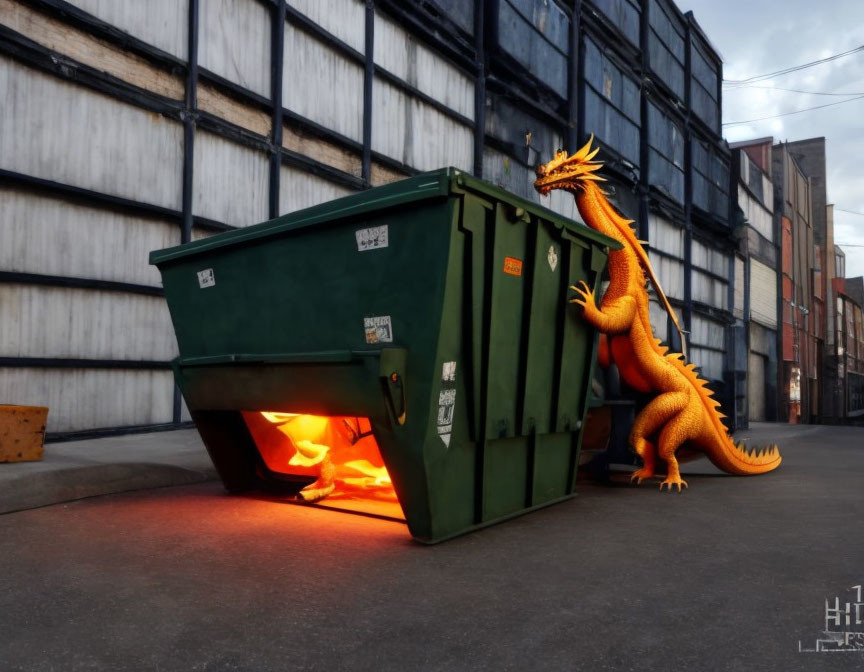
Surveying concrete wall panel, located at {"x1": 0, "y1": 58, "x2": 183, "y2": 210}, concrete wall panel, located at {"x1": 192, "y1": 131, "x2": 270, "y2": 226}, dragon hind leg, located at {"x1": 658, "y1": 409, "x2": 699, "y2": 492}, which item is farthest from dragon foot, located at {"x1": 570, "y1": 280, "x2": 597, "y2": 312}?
concrete wall panel, located at {"x1": 192, "y1": 131, "x2": 270, "y2": 226}

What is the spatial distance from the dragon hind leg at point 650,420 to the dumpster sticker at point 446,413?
2.81 meters

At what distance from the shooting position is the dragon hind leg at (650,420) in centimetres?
562

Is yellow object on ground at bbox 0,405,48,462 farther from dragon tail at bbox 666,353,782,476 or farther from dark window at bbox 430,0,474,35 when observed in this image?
dark window at bbox 430,0,474,35

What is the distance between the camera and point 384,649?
2102 mm

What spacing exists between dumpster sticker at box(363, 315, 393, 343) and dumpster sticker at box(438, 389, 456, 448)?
0.38m

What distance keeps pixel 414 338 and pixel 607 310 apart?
2477 millimetres

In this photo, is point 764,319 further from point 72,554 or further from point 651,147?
point 72,554

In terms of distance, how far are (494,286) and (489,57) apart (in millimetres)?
11520

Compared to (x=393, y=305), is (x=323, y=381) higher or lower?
lower

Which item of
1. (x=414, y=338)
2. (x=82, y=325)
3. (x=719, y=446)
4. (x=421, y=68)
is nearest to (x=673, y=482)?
(x=719, y=446)

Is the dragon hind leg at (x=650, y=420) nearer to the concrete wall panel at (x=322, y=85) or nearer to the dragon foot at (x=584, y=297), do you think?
the dragon foot at (x=584, y=297)

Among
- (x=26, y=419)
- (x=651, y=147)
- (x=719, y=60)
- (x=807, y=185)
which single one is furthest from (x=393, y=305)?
(x=807, y=185)

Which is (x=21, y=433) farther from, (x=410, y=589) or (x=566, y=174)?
(x=566, y=174)

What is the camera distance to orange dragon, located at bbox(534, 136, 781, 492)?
5.58 meters
